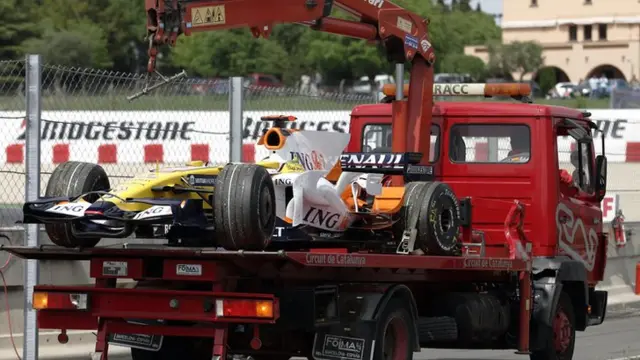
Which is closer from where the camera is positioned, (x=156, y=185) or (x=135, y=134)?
(x=156, y=185)

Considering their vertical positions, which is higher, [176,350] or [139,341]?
[139,341]

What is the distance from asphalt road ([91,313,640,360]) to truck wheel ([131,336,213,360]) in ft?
6.13

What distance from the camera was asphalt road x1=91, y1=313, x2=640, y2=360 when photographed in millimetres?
13281

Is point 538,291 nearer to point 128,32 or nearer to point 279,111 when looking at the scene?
point 279,111

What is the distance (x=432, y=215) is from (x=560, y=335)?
8.22 ft

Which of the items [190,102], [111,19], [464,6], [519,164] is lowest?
[519,164]

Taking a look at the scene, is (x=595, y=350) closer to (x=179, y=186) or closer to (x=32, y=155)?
(x=179, y=186)

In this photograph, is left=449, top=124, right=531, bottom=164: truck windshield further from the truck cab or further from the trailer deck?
the trailer deck

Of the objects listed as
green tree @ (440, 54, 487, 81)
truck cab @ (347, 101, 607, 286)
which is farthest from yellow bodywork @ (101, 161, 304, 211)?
green tree @ (440, 54, 487, 81)

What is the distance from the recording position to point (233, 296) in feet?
28.7

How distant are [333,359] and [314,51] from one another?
2990 inches

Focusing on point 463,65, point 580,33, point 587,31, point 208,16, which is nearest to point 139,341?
point 208,16

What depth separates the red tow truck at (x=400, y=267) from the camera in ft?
29.7

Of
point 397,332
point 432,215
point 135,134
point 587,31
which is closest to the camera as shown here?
point 397,332
